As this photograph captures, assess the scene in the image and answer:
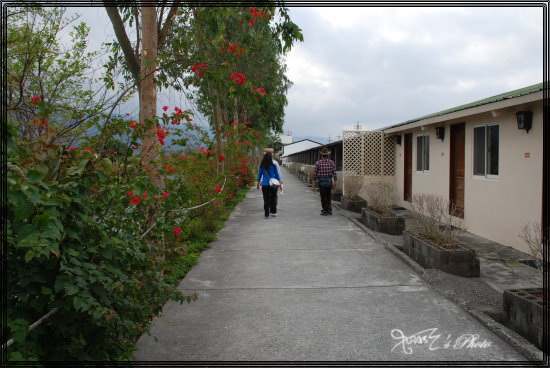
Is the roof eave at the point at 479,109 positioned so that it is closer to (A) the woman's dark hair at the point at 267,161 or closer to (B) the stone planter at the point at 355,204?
(B) the stone planter at the point at 355,204

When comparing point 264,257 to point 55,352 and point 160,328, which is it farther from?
point 55,352

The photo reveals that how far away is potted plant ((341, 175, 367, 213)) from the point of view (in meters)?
12.9

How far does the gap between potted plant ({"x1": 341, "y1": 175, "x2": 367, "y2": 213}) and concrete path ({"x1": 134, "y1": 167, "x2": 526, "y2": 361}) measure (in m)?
5.57

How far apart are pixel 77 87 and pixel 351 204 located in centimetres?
819

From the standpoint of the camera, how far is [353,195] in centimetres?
1359

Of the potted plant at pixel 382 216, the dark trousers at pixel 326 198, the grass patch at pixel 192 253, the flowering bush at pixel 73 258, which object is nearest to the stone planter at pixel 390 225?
the potted plant at pixel 382 216

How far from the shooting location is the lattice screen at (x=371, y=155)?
1509 cm

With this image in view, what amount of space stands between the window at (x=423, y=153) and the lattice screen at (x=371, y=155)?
2.15m

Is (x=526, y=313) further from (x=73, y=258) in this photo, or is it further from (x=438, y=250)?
(x=73, y=258)

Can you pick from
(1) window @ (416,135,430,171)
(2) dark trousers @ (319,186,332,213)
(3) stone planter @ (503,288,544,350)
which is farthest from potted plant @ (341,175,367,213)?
(3) stone planter @ (503,288,544,350)

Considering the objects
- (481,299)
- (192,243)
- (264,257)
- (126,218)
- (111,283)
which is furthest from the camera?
(192,243)

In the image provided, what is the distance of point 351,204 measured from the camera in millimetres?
12961

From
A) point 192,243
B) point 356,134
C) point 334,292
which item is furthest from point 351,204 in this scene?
point 334,292

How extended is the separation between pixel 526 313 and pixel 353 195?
10.0m
